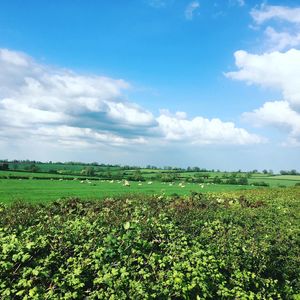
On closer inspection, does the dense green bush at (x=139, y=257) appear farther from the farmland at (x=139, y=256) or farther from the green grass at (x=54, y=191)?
the green grass at (x=54, y=191)

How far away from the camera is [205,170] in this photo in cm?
9669

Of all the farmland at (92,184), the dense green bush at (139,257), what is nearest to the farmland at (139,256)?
the dense green bush at (139,257)

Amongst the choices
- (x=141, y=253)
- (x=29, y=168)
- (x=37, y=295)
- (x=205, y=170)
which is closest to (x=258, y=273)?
(x=141, y=253)

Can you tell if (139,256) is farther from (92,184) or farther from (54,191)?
(92,184)

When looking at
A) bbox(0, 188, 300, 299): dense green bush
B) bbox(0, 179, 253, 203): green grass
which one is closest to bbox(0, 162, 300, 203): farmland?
bbox(0, 179, 253, 203): green grass

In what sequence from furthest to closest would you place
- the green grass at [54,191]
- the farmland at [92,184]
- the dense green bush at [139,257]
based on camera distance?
the farmland at [92,184] → the green grass at [54,191] → the dense green bush at [139,257]

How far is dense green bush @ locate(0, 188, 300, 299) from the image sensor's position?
5344 mm

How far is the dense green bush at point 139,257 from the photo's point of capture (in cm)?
534

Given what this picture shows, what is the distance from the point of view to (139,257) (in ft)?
19.3

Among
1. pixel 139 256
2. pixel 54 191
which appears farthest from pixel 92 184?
pixel 139 256

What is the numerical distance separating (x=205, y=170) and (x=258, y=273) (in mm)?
90788

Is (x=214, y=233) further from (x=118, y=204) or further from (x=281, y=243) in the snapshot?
(x=118, y=204)

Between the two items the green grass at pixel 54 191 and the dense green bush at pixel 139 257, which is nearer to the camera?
the dense green bush at pixel 139 257

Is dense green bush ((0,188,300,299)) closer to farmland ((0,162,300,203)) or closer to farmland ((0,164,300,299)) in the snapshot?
farmland ((0,164,300,299))
